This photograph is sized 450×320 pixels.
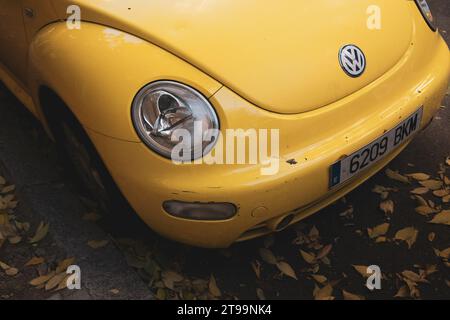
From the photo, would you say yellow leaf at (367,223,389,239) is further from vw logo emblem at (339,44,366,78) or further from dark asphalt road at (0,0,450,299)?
vw logo emblem at (339,44,366,78)

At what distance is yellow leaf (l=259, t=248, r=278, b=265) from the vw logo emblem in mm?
860

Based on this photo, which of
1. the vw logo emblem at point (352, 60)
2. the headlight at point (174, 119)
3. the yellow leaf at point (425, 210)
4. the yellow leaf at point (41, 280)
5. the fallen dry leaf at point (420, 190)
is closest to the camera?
the headlight at point (174, 119)

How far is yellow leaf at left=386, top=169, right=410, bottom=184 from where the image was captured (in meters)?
2.97

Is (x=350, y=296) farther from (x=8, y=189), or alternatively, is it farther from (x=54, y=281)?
(x=8, y=189)

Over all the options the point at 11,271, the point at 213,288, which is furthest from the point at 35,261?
the point at 213,288

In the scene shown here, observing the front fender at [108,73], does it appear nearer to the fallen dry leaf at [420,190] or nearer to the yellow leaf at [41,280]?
the yellow leaf at [41,280]

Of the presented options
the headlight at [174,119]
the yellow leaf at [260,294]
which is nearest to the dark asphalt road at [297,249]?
the yellow leaf at [260,294]

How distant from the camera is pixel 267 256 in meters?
2.60


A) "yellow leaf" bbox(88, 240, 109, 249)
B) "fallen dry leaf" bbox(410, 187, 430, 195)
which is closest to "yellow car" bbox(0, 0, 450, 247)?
"yellow leaf" bbox(88, 240, 109, 249)

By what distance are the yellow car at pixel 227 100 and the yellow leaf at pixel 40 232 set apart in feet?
1.27

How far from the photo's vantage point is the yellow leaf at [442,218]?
8.96 ft

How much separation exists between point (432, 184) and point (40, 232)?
1924 mm
